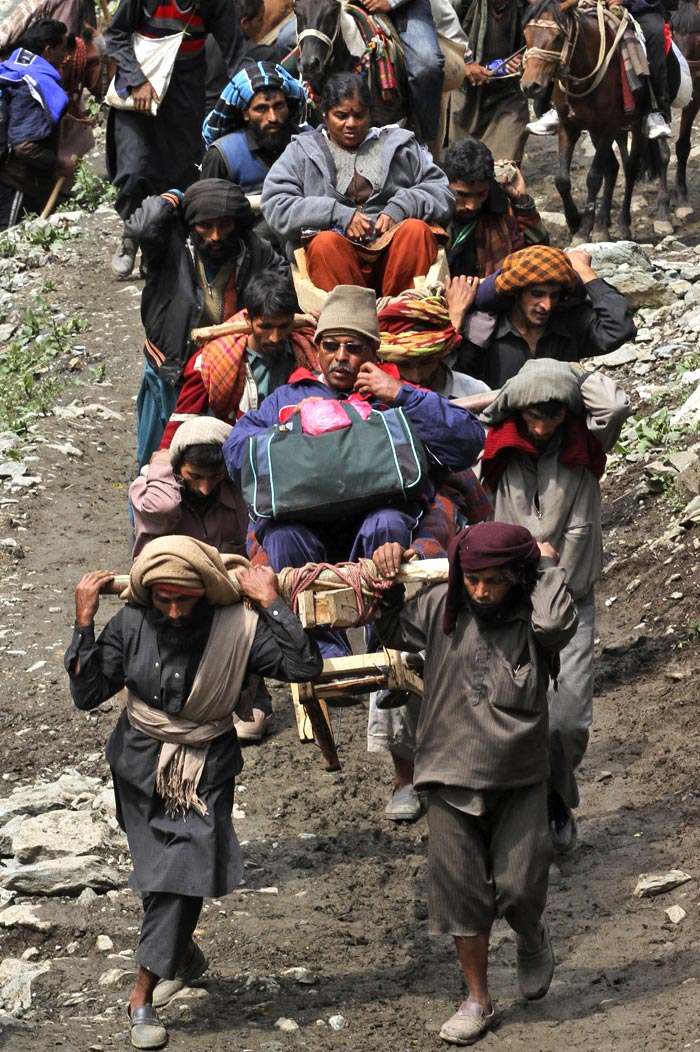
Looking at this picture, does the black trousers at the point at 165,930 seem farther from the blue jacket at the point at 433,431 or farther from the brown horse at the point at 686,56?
the brown horse at the point at 686,56

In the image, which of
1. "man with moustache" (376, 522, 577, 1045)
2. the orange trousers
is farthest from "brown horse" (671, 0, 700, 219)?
"man with moustache" (376, 522, 577, 1045)

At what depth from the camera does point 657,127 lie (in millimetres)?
13852

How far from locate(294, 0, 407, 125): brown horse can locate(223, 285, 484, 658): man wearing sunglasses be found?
3408 mm

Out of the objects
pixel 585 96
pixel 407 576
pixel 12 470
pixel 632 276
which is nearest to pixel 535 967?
pixel 407 576

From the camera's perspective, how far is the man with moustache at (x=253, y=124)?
8453mm

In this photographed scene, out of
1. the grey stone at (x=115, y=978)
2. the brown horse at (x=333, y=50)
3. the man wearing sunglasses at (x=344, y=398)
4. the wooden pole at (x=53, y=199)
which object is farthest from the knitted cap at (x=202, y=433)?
the wooden pole at (x=53, y=199)

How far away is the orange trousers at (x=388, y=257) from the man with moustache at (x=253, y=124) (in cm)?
95

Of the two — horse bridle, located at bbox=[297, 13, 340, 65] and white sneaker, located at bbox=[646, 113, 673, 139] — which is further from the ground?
horse bridle, located at bbox=[297, 13, 340, 65]

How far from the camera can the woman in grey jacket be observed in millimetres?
7738

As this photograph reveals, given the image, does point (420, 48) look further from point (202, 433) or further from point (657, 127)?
point (202, 433)

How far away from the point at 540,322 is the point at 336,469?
4.65 ft

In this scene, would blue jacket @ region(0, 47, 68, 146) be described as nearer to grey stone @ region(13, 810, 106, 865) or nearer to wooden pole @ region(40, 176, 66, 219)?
wooden pole @ region(40, 176, 66, 219)

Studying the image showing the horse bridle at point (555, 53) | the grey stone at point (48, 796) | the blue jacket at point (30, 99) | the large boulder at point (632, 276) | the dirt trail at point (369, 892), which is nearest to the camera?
the dirt trail at point (369, 892)

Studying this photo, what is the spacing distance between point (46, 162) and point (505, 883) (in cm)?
1090
